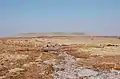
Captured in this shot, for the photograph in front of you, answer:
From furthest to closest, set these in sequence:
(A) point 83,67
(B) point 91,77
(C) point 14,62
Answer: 1. (C) point 14,62
2. (A) point 83,67
3. (B) point 91,77

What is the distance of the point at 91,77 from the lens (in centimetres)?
2502

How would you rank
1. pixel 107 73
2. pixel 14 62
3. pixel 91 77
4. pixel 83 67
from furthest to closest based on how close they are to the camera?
pixel 14 62 → pixel 83 67 → pixel 107 73 → pixel 91 77

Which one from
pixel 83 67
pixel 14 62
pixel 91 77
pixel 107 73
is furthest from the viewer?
pixel 14 62

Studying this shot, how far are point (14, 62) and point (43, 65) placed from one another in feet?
12.0

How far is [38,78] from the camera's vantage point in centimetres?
2508

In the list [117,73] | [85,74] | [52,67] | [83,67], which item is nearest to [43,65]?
[52,67]

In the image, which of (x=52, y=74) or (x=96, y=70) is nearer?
(x=52, y=74)

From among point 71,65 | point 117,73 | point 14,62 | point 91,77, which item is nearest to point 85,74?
point 91,77

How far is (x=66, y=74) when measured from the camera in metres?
26.2

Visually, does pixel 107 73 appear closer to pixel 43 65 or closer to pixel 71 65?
pixel 71 65

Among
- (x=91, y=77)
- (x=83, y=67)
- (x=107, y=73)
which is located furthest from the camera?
(x=83, y=67)

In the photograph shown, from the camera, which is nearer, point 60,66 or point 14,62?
point 60,66

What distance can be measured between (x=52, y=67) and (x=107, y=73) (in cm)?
615

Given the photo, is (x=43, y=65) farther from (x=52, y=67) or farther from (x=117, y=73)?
(x=117, y=73)
